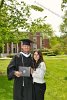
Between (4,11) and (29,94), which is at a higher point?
(4,11)

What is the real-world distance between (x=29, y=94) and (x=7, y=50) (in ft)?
291

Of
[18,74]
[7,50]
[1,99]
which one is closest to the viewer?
[18,74]

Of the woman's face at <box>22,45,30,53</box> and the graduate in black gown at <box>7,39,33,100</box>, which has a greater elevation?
the woman's face at <box>22,45,30,53</box>

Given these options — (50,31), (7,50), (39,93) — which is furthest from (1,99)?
(7,50)

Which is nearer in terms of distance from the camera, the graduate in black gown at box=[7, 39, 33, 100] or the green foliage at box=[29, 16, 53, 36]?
the graduate in black gown at box=[7, 39, 33, 100]

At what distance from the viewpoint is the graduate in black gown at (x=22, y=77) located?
11.2m

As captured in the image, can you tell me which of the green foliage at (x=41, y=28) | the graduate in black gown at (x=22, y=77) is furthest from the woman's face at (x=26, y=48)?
the green foliage at (x=41, y=28)

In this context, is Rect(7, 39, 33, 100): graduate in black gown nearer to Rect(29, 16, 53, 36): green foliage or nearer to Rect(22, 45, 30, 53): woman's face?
Rect(22, 45, 30, 53): woman's face

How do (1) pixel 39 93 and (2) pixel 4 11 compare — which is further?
(2) pixel 4 11

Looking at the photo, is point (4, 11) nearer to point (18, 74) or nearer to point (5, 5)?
point (5, 5)

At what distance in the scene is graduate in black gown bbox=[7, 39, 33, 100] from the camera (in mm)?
11188

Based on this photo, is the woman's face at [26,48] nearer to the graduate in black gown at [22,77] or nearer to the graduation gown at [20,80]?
the graduate in black gown at [22,77]

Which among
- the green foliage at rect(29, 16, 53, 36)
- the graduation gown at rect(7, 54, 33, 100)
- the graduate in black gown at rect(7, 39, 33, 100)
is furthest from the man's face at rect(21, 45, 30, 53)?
the green foliage at rect(29, 16, 53, 36)

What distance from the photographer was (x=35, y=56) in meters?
11.5
